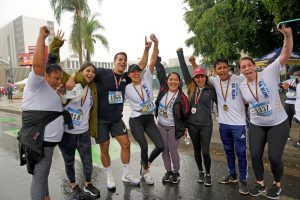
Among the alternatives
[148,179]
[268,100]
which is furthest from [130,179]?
[268,100]

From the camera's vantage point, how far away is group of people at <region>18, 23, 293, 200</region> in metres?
3.01

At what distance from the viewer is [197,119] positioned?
164 inches

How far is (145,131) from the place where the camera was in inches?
178

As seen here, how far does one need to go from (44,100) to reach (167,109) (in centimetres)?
201

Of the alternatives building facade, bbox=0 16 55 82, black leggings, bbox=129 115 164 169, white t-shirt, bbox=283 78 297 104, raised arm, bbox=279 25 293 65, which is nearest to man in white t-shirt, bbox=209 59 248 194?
raised arm, bbox=279 25 293 65

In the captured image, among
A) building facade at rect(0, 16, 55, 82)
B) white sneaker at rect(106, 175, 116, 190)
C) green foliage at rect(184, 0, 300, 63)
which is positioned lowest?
white sneaker at rect(106, 175, 116, 190)

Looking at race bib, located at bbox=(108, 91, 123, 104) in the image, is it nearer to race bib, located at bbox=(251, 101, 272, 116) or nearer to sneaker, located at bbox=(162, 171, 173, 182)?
sneaker, located at bbox=(162, 171, 173, 182)

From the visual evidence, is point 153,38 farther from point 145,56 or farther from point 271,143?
point 271,143

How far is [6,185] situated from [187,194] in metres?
3.07

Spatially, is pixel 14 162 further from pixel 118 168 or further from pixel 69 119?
pixel 69 119

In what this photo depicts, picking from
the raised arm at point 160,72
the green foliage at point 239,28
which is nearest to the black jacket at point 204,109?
the raised arm at point 160,72

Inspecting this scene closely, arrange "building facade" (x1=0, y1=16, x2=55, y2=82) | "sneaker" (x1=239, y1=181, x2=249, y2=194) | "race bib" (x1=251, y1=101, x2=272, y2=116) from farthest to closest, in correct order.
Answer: "building facade" (x1=0, y1=16, x2=55, y2=82), "sneaker" (x1=239, y1=181, x2=249, y2=194), "race bib" (x1=251, y1=101, x2=272, y2=116)

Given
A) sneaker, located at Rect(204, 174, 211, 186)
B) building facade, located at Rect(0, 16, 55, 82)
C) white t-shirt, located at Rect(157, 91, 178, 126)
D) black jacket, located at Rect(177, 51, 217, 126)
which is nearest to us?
black jacket, located at Rect(177, 51, 217, 126)

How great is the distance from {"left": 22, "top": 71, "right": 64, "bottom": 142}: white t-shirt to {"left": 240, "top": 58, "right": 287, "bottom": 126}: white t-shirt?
2432mm
